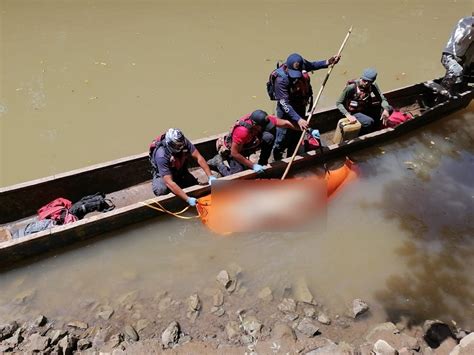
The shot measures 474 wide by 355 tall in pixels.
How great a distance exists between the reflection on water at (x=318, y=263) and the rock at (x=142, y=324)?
1.31ft

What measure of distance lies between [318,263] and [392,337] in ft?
4.65

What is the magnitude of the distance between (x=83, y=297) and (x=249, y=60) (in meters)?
7.52

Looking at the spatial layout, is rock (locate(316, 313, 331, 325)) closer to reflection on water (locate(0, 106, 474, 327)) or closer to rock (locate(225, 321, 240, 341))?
reflection on water (locate(0, 106, 474, 327))

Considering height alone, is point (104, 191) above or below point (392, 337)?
above

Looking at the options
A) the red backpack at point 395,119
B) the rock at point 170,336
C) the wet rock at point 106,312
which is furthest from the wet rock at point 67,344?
the red backpack at point 395,119

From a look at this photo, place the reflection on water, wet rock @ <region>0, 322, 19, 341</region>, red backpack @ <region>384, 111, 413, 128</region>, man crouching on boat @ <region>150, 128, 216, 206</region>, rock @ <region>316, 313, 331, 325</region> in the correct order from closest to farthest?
wet rock @ <region>0, 322, 19, 341</region> < rock @ <region>316, 313, 331, 325</region> < the reflection on water < man crouching on boat @ <region>150, 128, 216, 206</region> < red backpack @ <region>384, 111, 413, 128</region>

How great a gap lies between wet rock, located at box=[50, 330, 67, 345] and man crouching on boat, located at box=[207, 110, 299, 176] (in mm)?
3283

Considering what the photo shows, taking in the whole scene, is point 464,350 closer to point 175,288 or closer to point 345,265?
point 345,265

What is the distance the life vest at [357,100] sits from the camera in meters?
7.37

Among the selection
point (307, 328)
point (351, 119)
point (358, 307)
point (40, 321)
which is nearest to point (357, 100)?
point (351, 119)

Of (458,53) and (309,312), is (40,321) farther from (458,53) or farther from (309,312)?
(458,53)

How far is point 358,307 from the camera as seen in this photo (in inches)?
215

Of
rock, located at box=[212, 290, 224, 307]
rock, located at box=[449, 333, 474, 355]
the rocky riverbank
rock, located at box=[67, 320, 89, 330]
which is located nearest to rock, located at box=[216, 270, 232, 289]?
the rocky riverbank

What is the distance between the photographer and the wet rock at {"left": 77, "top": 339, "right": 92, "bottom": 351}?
480 centimetres
